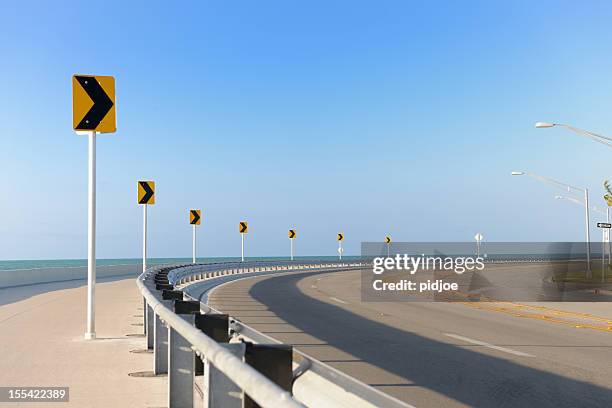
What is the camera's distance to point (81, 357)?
10953mm

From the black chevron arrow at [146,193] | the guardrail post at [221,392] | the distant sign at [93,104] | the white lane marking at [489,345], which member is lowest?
the white lane marking at [489,345]

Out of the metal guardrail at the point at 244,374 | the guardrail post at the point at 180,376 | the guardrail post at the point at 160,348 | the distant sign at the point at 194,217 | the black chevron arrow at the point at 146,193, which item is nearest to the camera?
the metal guardrail at the point at 244,374

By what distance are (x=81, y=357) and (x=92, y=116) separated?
4.60 metres

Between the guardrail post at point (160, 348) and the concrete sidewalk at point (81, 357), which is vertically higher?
the guardrail post at point (160, 348)

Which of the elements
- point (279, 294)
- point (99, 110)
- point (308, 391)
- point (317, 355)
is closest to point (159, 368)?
point (317, 355)

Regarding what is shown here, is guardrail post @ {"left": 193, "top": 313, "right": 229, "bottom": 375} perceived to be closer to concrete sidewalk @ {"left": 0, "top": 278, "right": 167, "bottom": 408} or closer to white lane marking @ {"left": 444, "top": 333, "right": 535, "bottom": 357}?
concrete sidewalk @ {"left": 0, "top": 278, "right": 167, "bottom": 408}

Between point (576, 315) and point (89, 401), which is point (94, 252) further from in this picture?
point (576, 315)

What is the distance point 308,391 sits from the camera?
240 inches

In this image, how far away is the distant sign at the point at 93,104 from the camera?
44.0 feet

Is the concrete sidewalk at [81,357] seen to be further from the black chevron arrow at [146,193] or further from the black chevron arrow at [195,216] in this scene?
the black chevron arrow at [195,216]

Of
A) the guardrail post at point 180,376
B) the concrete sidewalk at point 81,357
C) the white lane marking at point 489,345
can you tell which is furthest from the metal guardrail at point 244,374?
the white lane marking at point 489,345

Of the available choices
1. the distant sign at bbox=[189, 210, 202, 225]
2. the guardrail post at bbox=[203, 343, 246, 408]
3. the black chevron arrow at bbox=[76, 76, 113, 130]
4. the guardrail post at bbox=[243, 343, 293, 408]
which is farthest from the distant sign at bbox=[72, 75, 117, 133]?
the distant sign at bbox=[189, 210, 202, 225]

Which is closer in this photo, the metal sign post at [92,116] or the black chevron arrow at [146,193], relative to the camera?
the metal sign post at [92,116]

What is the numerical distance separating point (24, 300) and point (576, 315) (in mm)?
16788
